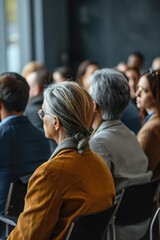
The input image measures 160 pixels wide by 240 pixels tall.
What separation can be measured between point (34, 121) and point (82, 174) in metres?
2.60

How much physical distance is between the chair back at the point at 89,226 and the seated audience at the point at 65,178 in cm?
4

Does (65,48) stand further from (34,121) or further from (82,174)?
(82,174)

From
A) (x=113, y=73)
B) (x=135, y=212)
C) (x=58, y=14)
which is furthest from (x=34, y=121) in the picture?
(x=58, y=14)

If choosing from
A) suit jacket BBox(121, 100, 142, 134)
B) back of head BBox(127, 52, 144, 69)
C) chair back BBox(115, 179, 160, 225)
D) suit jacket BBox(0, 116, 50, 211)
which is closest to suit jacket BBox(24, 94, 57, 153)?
suit jacket BBox(121, 100, 142, 134)

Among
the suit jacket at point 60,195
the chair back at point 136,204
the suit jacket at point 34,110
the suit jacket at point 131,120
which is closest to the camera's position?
the suit jacket at point 60,195

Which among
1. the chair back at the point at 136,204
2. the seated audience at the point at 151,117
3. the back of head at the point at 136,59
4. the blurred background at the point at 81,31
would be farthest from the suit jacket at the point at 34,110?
the back of head at the point at 136,59

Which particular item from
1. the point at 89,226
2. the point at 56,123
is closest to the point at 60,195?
the point at 89,226

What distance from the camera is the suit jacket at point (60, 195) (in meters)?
2.53

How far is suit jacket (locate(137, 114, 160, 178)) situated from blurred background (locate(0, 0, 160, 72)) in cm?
591

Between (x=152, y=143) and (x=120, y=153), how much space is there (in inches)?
18.8

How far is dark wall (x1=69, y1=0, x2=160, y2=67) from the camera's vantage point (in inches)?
414

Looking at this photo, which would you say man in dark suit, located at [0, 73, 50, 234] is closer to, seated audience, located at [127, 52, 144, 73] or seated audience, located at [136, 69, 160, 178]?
seated audience, located at [136, 69, 160, 178]

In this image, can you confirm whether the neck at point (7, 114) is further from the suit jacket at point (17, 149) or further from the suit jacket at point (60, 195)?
the suit jacket at point (60, 195)

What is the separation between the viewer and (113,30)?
1066 cm
